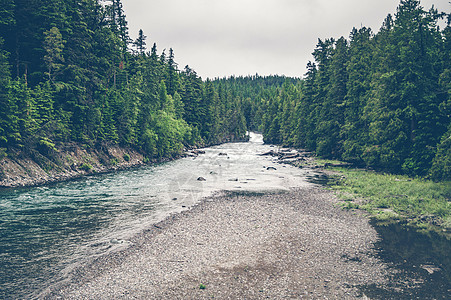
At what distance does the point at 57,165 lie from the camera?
32.7m

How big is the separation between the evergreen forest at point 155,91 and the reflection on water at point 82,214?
27.7 ft

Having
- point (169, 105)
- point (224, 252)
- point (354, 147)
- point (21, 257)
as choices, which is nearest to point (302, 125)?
point (354, 147)

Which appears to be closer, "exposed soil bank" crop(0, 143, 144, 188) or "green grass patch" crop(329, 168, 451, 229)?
"green grass patch" crop(329, 168, 451, 229)

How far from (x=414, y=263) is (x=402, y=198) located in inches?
435

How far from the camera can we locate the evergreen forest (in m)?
29.3

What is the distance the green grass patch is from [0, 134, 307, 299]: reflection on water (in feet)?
22.7

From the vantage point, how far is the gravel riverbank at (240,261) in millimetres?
10586

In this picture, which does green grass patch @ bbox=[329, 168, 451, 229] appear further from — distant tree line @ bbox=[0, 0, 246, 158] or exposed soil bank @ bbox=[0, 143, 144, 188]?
distant tree line @ bbox=[0, 0, 246, 158]

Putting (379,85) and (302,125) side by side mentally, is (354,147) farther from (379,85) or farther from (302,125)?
(302,125)

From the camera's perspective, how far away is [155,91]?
53219 mm

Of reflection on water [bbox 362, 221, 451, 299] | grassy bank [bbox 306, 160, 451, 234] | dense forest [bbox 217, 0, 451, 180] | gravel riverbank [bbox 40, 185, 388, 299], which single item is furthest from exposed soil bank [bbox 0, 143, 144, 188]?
dense forest [bbox 217, 0, 451, 180]

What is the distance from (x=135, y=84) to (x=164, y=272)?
141 feet

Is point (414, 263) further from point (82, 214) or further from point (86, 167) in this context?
point (86, 167)

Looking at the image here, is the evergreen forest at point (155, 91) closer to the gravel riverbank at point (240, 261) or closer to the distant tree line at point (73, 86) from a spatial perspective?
the distant tree line at point (73, 86)
